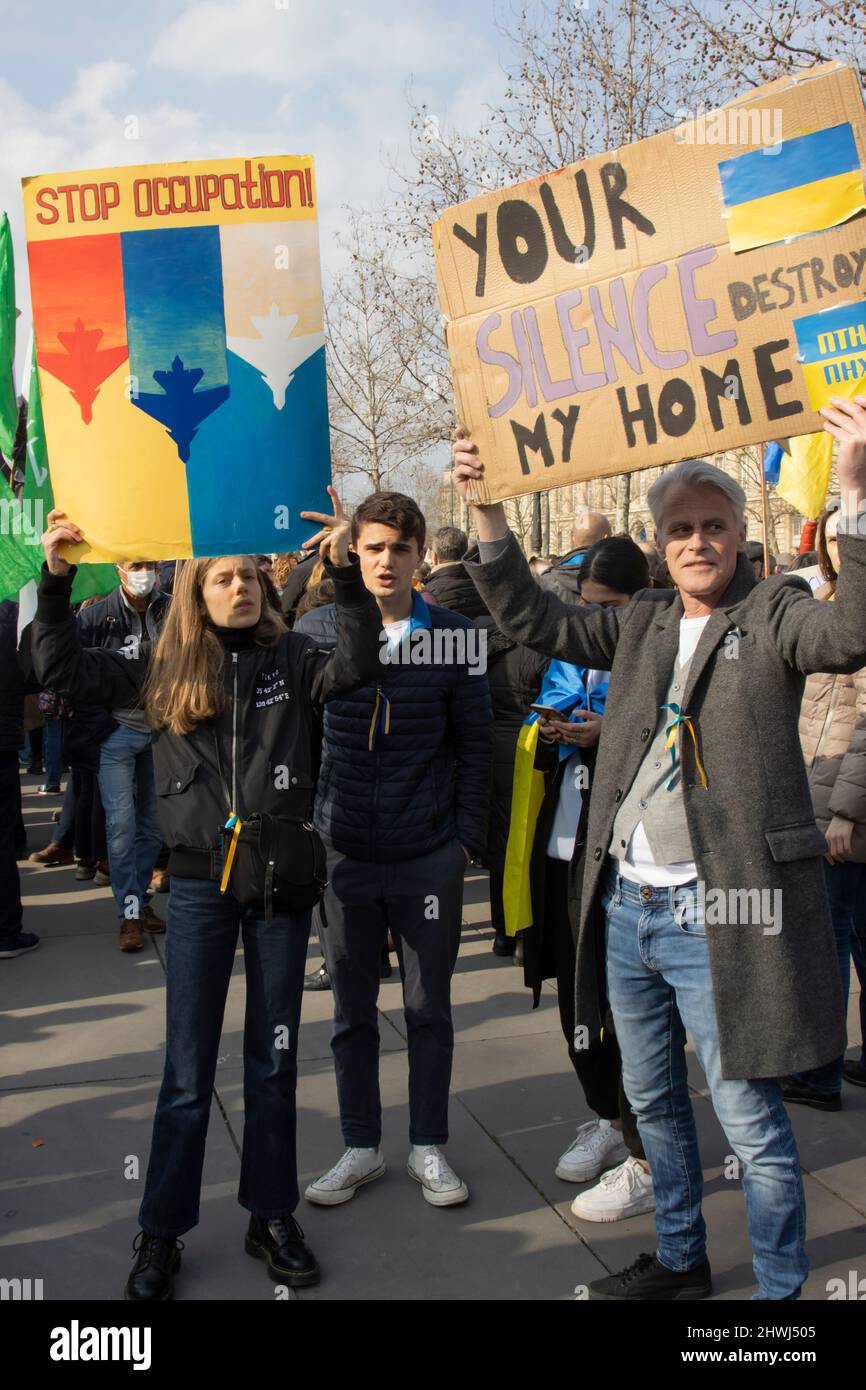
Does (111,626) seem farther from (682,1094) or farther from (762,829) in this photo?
(762,829)

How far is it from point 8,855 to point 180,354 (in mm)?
3956

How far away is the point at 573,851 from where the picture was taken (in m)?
3.73

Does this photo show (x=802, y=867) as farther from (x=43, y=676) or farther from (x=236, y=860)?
(x=43, y=676)

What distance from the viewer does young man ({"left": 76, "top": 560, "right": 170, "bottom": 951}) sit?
645cm

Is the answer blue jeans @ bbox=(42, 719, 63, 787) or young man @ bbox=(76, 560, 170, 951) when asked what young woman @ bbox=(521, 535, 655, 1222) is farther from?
blue jeans @ bbox=(42, 719, 63, 787)

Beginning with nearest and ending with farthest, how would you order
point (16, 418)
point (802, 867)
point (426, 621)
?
point (802, 867)
point (426, 621)
point (16, 418)

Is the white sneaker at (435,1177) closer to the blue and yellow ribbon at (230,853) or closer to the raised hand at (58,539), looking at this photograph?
the blue and yellow ribbon at (230,853)

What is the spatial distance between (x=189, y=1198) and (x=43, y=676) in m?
1.51

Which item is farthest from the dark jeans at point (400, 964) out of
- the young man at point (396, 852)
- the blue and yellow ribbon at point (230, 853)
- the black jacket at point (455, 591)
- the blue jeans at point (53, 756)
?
the blue jeans at point (53, 756)

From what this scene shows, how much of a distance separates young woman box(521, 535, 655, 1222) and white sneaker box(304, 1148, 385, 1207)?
0.62m

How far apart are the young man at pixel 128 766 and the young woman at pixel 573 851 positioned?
3.17m

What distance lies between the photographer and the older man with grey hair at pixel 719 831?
2.72 m

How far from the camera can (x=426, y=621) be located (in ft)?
12.8
